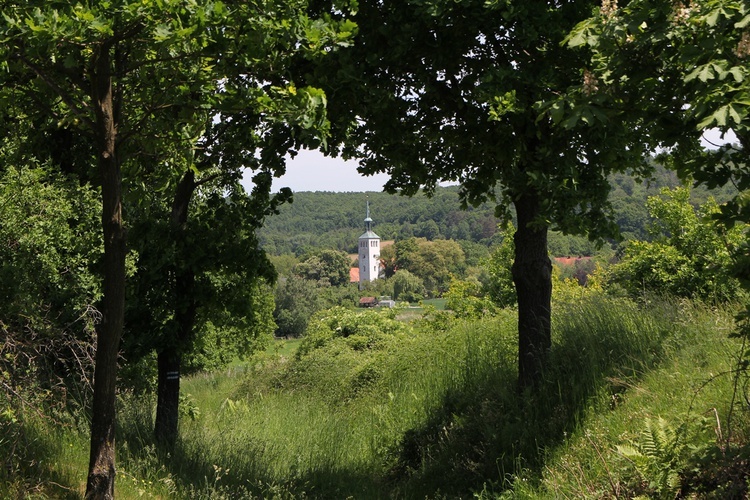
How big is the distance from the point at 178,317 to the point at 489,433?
165 inches

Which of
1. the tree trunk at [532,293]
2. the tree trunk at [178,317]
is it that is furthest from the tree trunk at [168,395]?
the tree trunk at [532,293]

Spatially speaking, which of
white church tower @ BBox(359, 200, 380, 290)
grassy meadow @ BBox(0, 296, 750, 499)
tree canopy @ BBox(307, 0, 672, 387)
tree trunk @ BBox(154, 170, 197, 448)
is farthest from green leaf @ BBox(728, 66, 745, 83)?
white church tower @ BBox(359, 200, 380, 290)

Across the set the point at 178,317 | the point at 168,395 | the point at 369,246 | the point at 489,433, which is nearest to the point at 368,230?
the point at 369,246

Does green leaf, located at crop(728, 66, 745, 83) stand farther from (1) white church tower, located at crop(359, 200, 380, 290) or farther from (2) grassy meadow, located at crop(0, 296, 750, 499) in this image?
(1) white church tower, located at crop(359, 200, 380, 290)

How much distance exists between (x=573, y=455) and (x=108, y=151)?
15.8 ft

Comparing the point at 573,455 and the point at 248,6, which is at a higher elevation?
the point at 248,6

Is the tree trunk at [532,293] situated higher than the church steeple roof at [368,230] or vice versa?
the church steeple roof at [368,230]

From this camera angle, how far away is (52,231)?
960 centimetres

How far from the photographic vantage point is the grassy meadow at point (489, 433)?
6156 mm

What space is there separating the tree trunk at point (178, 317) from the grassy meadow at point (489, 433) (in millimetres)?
353

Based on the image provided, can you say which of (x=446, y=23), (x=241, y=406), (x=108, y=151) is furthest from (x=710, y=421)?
(x=241, y=406)

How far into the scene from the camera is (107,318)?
19.8 ft

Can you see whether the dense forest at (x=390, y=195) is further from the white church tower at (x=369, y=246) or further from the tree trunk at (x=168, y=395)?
the white church tower at (x=369, y=246)

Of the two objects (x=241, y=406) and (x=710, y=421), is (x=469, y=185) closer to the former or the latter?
(x=710, y=421)
